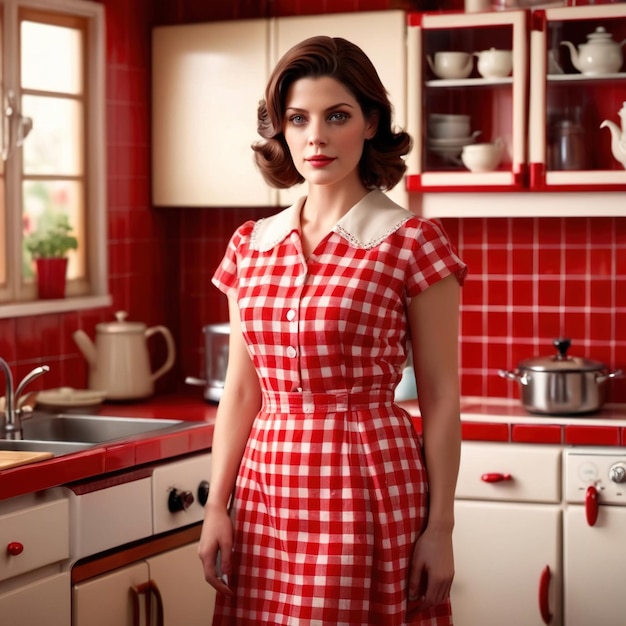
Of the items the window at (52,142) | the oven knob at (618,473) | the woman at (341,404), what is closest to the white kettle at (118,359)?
the window at (52,142)

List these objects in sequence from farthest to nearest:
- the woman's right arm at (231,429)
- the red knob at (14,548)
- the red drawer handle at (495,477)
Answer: the red drawer handle at (495,477)
the red knob at (14,548)
the woman's right arm at (231,429)

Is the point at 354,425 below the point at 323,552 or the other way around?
the other way around

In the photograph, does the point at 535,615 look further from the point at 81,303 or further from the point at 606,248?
→ the point at 81,303

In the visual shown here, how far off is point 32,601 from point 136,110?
1858mm

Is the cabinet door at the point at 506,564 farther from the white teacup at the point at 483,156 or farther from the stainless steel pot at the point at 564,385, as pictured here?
the white teacup at the point at 483,156

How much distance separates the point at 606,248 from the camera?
367cm

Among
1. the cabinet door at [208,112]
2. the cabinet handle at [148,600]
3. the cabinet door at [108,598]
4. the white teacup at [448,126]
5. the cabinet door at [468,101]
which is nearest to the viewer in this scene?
the cabinet door at [108,598]

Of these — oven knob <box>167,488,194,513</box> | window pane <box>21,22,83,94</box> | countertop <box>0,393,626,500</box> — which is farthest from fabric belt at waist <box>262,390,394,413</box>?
window pane <box>21,22,83,94</box>

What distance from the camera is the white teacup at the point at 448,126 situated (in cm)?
352

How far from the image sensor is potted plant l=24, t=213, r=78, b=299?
3.45m

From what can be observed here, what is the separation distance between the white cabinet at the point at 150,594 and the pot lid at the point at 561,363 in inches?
44.3

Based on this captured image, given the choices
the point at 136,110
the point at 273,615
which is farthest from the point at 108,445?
the point at 136,110

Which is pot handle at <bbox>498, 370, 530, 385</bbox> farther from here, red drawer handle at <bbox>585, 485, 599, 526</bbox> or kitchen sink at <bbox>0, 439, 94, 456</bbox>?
kitchen sink at <bbox>0, 439, 94, 456</bbox>

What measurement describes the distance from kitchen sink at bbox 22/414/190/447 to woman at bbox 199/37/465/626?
126 cm
